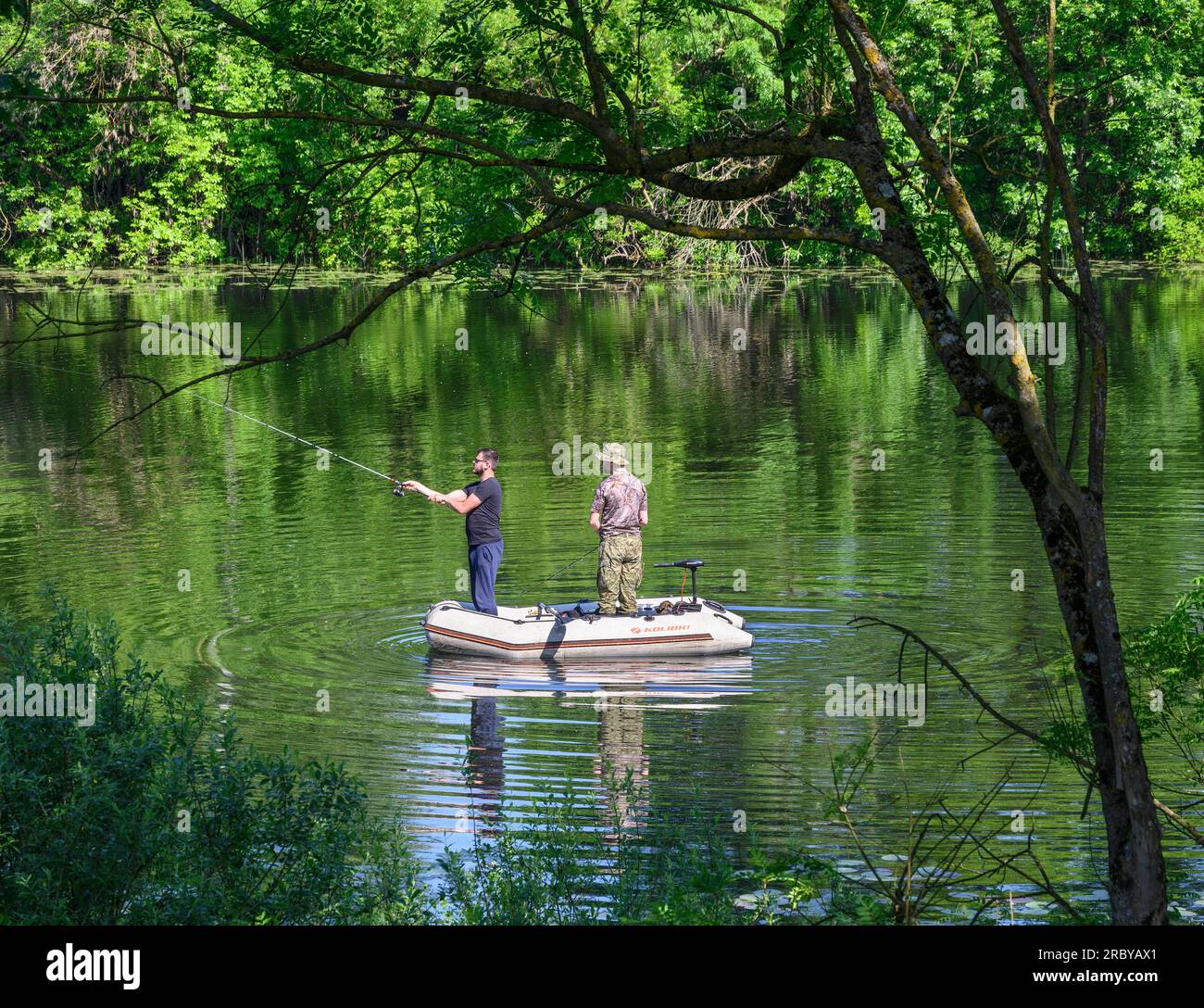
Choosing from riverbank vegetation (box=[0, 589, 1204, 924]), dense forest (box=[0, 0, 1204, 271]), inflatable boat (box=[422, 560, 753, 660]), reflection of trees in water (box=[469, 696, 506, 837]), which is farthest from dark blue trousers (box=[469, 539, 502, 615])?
dense forest (box=[0, 0, 1204, 271])

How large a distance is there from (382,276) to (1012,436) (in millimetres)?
58176

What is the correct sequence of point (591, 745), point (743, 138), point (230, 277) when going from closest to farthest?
point (743, 138)
point (591, 745)
point (230, 277)

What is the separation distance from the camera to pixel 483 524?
15.4 meters

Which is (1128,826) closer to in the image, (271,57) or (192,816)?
(192,816)

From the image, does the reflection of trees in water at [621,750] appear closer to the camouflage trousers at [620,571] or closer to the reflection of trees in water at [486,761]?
the reflection of trees in water at [486,761]

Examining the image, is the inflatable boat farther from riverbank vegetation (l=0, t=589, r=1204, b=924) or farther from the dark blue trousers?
riverbank vegetation (l=0, t=589, r=1204, b=924)

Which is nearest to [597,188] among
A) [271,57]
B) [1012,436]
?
[271,57]

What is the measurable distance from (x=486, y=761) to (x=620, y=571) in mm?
3392

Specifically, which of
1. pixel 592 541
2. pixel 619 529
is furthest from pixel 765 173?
pixel 592 541

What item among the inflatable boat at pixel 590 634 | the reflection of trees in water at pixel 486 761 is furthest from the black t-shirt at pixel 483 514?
the reflection of trees in water at pixel 486 761

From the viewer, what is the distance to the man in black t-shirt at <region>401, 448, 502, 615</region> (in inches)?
603

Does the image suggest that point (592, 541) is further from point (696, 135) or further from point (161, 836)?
point (696, 135)

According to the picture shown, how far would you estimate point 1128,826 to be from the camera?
601 cm

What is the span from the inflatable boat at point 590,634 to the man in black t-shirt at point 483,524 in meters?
0.44
